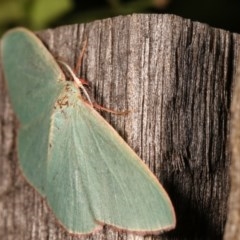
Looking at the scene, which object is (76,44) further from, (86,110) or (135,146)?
(135,146)

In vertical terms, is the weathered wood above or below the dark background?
below

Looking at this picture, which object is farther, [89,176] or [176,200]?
[89,176]

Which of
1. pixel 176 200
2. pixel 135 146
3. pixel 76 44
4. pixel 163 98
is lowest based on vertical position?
pixel 176 200

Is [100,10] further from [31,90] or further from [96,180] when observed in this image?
[96,180]

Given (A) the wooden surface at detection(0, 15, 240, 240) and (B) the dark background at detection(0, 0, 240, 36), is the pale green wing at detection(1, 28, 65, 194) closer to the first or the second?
(A) the wooden surface at detection(0, 15, 240, 240)

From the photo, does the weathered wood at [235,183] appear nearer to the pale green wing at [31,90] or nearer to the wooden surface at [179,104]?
the wooden surface at [179,104]

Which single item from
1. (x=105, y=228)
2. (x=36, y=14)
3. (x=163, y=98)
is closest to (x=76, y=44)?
(x=163, y=98)

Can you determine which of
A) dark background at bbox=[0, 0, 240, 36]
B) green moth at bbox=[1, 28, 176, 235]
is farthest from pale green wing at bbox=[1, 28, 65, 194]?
dark background at bbox=[0, 0, 240, 36]

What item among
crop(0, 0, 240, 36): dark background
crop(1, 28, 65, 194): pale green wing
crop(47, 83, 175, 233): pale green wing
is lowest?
crop(47, 83, 175, 233): pale green wing
